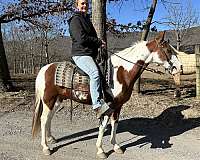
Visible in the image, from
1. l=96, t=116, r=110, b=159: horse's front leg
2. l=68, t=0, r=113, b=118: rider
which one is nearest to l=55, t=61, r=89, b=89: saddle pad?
l=68, t=0, r=113, b=118: rider

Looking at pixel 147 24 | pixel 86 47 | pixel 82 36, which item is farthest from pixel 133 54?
pixel 147 24

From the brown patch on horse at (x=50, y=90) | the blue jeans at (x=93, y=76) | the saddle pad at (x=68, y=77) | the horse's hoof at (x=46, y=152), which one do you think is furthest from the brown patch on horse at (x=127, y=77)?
the horse's hoof at (x=46, y=152)

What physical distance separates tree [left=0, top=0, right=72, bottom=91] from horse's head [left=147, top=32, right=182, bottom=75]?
6.92 metres

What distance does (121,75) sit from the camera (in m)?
6.57

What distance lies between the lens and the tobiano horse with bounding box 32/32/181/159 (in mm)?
6492

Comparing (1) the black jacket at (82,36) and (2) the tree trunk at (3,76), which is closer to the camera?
(1) the black jacket at (82,36)

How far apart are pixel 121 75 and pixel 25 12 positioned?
777 cm

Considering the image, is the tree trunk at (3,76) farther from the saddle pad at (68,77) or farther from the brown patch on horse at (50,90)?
the saddle pad at (68,77)

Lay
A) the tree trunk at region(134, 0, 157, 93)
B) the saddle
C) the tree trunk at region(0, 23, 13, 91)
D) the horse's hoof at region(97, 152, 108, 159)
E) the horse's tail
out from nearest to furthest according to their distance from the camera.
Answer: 1. the horse's hoof at region(97, 152, 108, 159)
2. the saddle
3. the horse's tail
4. the tree trunk at region(134, 0, 157, 93)
5. the tree trunk at region(0, 23, 13, 91)

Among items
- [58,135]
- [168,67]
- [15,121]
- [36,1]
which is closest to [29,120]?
[15,121]

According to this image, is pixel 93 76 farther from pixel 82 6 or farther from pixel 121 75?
pixel 82 6

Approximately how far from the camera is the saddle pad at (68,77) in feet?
21.4

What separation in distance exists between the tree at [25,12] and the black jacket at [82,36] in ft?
22.6

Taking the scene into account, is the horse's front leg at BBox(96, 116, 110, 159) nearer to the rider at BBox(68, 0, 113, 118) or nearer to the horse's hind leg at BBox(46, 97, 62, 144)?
the rider at BBox(68, 0, 113, 118)
